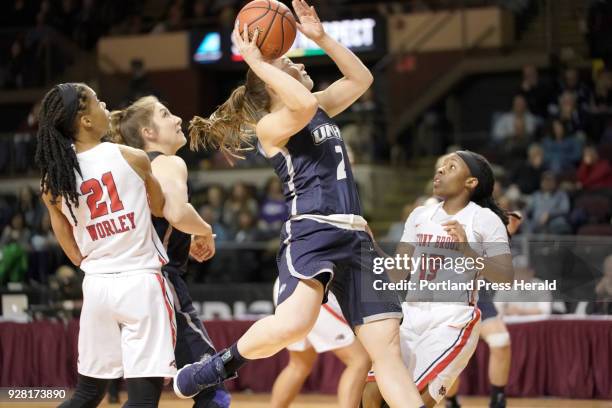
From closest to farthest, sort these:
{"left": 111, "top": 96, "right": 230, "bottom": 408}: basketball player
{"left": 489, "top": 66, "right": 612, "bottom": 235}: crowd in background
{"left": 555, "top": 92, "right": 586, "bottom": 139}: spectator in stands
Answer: {"left": 111, "top": 96, "right": 230, "bottom": 408}: basketball player → {"left": 489, "top": 66, "right": 612, "bottom": 235}: crowd in background → {"left": 555, "top": 92, "right": 586, "bottom": 139}: spectator in stands

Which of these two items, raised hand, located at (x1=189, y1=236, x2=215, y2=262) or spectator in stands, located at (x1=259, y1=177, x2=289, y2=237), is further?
spectator in stands, located at (x1=259, y1=177, x2=289, y2=237)

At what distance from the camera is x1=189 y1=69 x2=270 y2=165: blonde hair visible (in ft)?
17.0

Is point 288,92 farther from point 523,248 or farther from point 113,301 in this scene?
point 523,248

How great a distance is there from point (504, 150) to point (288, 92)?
9.69 m

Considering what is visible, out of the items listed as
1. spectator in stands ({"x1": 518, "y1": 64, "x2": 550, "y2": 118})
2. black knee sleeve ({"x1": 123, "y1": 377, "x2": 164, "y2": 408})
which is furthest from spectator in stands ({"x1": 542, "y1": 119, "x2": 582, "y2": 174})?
black knee sleeve ({"x1": 123, "y1": 377, "x2": 164, "y2": 408})

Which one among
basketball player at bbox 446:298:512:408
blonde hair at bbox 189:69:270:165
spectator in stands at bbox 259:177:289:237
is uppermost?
blonde hair at bbox 189:69:270:165

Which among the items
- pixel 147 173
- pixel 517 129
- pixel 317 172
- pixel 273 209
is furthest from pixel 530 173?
pixel 147 173

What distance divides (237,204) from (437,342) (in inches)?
323

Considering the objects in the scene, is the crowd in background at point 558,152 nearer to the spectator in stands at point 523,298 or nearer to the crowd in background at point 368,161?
the crowd in background at point 368,161

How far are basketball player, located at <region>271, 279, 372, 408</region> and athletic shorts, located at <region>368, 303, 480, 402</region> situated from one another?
38.5 inches

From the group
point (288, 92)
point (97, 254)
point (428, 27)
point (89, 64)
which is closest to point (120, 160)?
point (97, 254)

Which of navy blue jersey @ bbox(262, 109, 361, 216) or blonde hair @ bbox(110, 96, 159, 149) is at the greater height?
blonde hair @ bbox(110, 96, 159, 149)

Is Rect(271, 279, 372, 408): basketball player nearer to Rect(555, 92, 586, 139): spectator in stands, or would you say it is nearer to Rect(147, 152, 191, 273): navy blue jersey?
Rect(147, 152, 191, 273): navy blue jersey

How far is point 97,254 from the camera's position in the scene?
4672 mm
